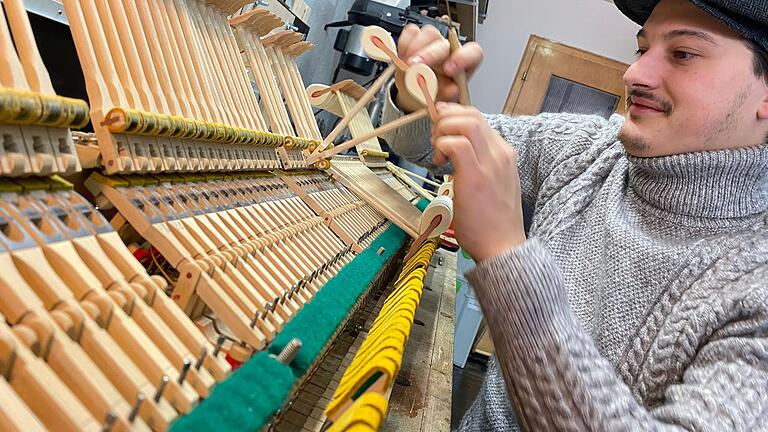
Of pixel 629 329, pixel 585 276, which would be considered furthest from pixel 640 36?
pixel 629 329

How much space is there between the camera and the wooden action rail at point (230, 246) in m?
1.04

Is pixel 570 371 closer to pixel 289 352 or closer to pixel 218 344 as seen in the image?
pixel 289 352

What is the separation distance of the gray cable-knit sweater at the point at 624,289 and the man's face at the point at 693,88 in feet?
0.18

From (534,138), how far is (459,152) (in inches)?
49.5

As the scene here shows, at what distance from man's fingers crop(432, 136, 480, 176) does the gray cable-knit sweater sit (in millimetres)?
196

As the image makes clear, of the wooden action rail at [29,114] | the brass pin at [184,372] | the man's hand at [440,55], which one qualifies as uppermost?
the man's hand at [440,55]

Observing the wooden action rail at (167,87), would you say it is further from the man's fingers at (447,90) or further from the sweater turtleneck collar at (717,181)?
the sweater turtleneck collar at (717,181)

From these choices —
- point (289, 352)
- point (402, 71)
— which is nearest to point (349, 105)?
point (402, 71)

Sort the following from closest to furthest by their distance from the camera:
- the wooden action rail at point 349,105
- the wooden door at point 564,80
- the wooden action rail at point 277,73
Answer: the wooden action rail at point 277,73 → the wooden action rail at point 349,105 → the wooden door at point 564,80

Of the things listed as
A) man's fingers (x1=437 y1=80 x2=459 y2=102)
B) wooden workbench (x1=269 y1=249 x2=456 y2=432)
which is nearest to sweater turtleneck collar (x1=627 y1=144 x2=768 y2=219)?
man's fingers (x1=437 y1=80 x2=459 y2=102)

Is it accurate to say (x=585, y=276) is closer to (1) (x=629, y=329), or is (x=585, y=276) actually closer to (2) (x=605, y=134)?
(1) (x=629, y=329)

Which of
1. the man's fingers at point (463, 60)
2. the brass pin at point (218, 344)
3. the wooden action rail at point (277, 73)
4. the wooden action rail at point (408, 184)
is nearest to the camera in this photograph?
the brass pin at point (218, 344)

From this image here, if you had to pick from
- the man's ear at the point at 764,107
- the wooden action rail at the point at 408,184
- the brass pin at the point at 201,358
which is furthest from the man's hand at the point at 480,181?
the wooden action rail at the point at 408,184

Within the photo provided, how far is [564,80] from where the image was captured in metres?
7.48
